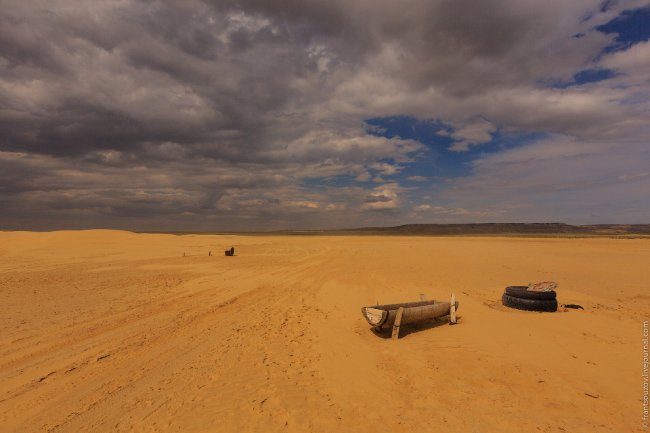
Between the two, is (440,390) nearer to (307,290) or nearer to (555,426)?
(555,426)

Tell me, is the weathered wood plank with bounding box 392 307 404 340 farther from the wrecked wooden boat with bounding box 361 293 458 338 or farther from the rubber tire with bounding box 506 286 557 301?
the rubber tire with bounding box 506 286 557 301

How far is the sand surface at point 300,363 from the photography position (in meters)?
5.73

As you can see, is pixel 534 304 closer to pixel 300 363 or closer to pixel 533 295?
pixel 533 295

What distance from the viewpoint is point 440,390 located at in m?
6.73

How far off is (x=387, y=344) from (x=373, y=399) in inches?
124

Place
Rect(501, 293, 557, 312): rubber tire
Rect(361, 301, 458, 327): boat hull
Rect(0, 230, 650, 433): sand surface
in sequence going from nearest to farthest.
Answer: Rect(0, 230, 650, 433): sand surface, Rect(361, 301, 458, 327): boat hull, Rect(501, 293, 557, 312): rubber tire

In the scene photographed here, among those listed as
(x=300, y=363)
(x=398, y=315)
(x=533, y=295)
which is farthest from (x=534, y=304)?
(x=300, y=363)

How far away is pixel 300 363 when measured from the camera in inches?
314

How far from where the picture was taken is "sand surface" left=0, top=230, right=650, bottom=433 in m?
Result: 5.73

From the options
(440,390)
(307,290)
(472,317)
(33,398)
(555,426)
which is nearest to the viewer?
(555,426)

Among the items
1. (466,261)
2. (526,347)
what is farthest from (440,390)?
(466,261)

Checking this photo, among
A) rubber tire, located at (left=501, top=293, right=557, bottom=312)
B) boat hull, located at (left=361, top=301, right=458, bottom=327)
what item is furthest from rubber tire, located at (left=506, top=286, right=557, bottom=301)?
boat hull, located at (left=361, top=301, right=458, bottom=327)

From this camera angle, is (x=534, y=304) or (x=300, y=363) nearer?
(x=300, y=363)

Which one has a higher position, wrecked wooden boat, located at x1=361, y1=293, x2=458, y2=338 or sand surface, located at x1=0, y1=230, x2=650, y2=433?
wrecked wooden boat, located at x1=361, y1=293, x2=458, y2=338
